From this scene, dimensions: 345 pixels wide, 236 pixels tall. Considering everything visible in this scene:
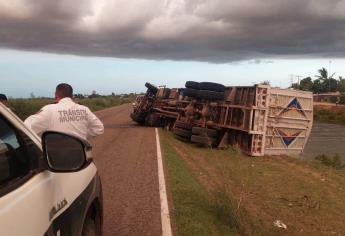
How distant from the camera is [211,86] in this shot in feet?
64.9

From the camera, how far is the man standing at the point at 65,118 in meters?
4.95

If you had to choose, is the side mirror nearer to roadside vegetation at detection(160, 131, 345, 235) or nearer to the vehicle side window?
the vehicle side window

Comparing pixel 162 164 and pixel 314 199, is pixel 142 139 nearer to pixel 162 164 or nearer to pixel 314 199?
pixel 162 164

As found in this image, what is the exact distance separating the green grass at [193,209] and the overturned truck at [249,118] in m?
4.38

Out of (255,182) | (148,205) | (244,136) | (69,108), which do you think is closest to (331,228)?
(148,205)

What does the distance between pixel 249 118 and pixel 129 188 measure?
7.90 m

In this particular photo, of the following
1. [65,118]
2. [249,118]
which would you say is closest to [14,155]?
[65,118]

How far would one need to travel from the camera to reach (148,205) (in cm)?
870

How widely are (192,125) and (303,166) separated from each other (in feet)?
18.3

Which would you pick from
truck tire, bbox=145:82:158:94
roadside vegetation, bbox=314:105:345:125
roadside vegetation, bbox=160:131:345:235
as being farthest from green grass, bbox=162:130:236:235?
roadside vegetation, bbox=314:105:345:125

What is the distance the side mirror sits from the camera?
2652 mm

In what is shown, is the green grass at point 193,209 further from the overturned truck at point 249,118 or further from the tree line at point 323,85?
the tree line at point 323,85

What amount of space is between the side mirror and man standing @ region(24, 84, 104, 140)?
1985mm

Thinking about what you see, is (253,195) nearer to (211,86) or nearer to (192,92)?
(211,86)
